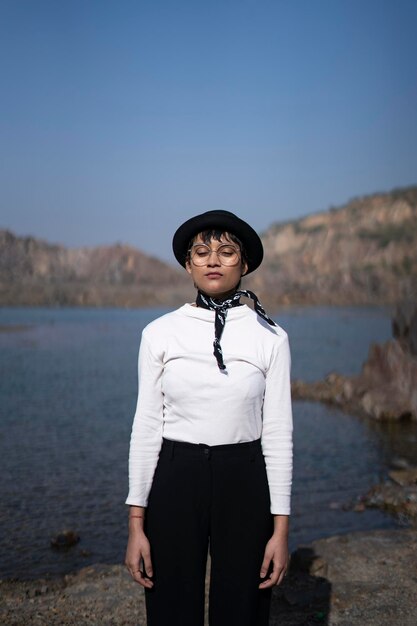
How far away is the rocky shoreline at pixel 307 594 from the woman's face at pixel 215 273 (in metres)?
2.67

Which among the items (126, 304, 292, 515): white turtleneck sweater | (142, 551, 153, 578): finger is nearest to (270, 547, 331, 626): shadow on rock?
(142, 551, 153, 578): finger

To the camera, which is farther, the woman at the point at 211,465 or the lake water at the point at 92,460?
the lake water at the point at 92,460

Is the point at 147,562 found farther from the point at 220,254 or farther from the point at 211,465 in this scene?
the point at 220,254

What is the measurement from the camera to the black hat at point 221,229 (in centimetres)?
220

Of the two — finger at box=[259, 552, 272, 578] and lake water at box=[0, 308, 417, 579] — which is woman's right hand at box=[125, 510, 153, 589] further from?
lake water at box=[0, 308, 417, 579]

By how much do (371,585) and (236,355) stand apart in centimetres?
322

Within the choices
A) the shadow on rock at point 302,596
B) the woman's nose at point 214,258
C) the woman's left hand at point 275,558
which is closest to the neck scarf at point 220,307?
the woman's nose at point 214,258

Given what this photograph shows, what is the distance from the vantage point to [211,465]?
210 cm

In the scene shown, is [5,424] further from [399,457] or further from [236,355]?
[236,355]

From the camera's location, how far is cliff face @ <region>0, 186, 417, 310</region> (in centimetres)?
7319

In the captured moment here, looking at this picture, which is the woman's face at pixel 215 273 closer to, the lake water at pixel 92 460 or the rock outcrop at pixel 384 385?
the lake water at pixel 92 460

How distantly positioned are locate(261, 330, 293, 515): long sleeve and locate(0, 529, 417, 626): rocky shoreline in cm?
232

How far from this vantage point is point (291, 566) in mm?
5176

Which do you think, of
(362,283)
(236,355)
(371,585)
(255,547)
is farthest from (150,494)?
(362,283)
